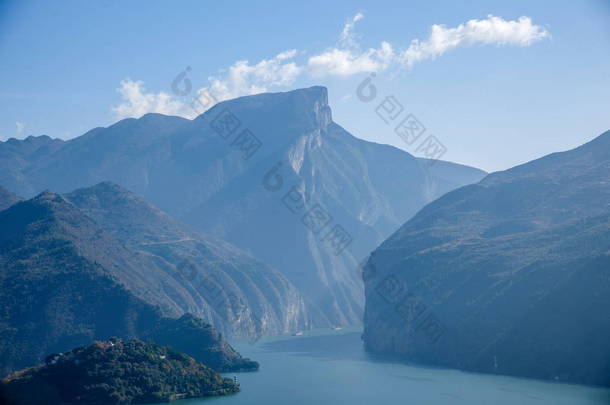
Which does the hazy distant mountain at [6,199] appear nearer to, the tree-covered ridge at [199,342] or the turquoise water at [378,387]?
the tree-covered ridge at [199,342]

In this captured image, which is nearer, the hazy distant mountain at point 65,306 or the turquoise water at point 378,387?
the turquoise water at point 378,387

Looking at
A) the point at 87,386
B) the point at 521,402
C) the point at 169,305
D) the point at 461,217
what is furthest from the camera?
the point at 461,217

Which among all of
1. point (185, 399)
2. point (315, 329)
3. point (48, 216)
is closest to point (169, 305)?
point (48, 216)

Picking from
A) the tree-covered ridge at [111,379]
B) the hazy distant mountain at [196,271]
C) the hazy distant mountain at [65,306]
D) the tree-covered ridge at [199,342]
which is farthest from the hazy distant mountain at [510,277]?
the tree-covered ridge at [111,379]

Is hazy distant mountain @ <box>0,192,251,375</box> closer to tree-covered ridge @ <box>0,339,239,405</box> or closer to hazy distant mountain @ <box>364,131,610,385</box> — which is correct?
tree-covered ridge @ <box>0,339,239,405</box>

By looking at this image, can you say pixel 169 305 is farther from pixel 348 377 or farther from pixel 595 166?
pixel 595 166

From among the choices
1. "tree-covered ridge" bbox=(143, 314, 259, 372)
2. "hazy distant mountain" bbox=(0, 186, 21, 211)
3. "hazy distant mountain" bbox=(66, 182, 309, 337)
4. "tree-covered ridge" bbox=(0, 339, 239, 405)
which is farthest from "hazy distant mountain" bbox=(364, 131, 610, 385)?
"hazy distant mountain" bbox=(0, 186, 21, 211)

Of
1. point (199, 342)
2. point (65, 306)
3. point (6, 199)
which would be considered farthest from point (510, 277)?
point (6, 199)

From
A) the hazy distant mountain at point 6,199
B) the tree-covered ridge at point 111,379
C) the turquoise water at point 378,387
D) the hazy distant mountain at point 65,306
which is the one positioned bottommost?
the turquoise water at point 378,387
